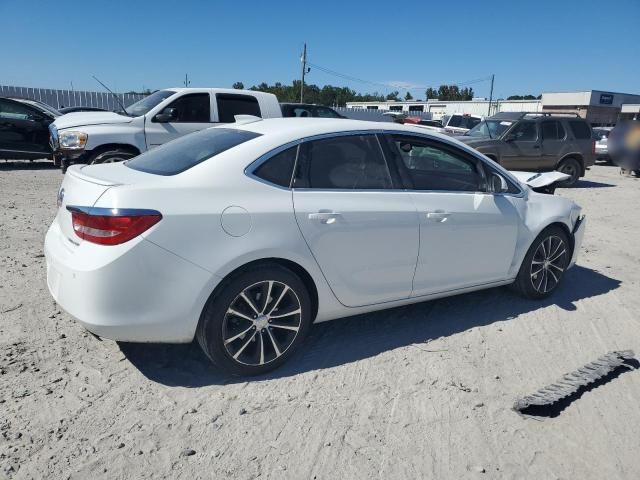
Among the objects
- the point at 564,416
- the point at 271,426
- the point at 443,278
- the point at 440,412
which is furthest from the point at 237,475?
the point at 443,278

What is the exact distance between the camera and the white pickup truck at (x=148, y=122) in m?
8.48

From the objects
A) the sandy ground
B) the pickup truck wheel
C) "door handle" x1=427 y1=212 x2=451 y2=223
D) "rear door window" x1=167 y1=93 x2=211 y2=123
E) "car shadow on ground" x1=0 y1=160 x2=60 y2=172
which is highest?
"rear door window" x1=167 y1=93 x2=211 y2=123

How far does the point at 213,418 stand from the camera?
2.81 meters

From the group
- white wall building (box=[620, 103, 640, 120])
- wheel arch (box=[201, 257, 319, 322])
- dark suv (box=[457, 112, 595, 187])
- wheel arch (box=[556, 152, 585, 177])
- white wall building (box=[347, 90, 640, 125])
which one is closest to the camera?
wheel arch (box=[201, 257, 319, 322])

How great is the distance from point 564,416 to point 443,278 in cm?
130

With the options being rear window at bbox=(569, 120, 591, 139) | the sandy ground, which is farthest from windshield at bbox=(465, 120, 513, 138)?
the sandy ground

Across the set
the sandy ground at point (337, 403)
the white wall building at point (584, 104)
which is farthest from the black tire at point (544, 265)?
the white wall building at point (584, 104)

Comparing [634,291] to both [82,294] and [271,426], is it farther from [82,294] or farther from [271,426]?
[82,294]

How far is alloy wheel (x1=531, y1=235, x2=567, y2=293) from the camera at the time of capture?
15.1 feet

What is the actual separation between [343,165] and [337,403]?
1.58m

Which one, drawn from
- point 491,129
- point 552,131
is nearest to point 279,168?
point 491,129

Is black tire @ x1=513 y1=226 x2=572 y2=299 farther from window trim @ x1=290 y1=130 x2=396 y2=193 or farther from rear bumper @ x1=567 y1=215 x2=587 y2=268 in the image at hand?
window trim @ x1=290 y1=130 x2=396 y2=193

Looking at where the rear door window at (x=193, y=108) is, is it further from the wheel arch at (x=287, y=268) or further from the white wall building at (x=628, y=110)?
the white wall building at (x=628, y=110)

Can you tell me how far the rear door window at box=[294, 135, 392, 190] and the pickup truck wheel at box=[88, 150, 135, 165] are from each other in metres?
6.02
